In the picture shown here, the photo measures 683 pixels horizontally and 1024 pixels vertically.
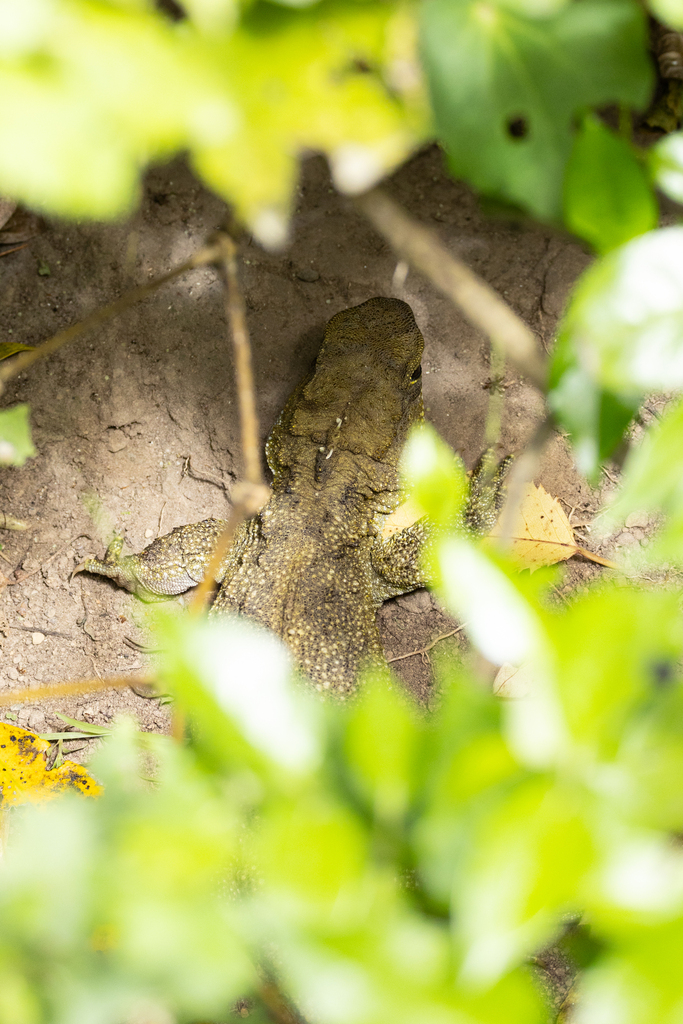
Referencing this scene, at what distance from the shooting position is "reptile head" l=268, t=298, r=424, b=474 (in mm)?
3562

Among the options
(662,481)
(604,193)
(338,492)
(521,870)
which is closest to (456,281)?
(604,193)

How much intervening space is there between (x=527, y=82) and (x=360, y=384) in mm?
2537

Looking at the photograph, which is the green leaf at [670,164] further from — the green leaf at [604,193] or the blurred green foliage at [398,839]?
the blurred green foliage at [398,839]

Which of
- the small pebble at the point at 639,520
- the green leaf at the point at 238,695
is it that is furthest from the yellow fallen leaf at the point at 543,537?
the green leaf at the point at 238,695

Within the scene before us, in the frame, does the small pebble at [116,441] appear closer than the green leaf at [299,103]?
No

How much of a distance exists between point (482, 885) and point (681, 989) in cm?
19

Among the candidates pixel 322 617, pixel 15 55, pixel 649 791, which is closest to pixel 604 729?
pixel 649 791

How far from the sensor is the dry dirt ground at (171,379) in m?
3.48

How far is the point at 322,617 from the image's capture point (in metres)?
3.18

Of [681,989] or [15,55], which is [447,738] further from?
[15,55]

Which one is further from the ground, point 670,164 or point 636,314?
point 670,164

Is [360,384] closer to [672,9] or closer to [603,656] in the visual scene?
[672,9]

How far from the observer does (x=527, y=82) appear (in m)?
1.05

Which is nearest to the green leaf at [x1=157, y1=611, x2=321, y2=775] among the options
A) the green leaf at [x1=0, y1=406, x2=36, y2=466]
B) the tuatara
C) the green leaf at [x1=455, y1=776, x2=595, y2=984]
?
the green leaf at [x1=455, y1=776, x2=595, y2=984]
